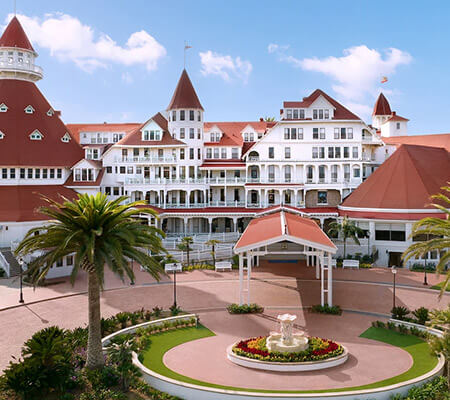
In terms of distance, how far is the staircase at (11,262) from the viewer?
40.9 metres

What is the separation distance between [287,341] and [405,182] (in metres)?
34.4

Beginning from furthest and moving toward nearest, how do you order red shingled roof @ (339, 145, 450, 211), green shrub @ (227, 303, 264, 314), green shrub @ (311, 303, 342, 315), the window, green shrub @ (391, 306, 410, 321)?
the window
red shingled roof @ (339, 145, 450, 211)
green shrub @ (227, 303, 264, 314)
green shrub @ (311, 303, 342, 315)
green shrub @ (391, 306, 410, 321)

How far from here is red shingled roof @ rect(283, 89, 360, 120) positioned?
5709cm

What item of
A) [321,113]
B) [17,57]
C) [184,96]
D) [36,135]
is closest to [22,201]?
[36,135]

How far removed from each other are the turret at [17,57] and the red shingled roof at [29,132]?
3.16 ft

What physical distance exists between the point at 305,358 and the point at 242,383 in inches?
139

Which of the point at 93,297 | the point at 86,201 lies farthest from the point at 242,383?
the point at 86,201

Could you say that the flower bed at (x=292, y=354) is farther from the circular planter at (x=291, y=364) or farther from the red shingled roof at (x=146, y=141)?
the red shingled roof at (x=146, y=141)

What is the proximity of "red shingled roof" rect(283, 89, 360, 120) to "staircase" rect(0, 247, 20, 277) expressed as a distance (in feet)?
117

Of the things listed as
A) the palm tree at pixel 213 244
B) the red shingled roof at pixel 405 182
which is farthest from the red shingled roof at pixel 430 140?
the palm tree at pixel 213 244

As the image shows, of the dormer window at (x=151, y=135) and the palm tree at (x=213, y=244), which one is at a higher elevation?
the dormer window at (x=151, y=135)

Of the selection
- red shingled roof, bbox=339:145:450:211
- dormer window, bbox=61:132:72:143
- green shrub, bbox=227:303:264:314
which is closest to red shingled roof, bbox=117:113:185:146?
dormer window, bbox=61:132:72:143

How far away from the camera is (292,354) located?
2133 centimetres

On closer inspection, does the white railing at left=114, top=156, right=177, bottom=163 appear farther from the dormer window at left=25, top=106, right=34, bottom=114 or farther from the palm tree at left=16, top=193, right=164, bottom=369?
the palm tree at left=16, top=193, right=164, bottom=369
